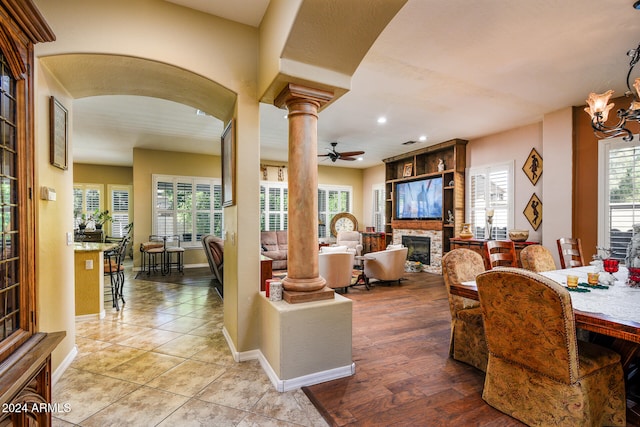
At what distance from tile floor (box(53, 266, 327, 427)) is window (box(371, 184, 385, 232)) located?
6500 mm

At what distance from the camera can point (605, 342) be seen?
2268mm

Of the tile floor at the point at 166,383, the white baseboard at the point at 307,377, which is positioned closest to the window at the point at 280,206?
the tile floor at the point at 166,383

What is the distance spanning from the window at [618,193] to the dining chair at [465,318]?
2864 millimetres

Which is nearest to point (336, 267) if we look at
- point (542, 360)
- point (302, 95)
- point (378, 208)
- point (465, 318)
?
point (465, 318)

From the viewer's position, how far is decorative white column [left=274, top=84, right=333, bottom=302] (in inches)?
97.5

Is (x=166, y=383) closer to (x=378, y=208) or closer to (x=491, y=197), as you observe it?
(x=491, y=197)

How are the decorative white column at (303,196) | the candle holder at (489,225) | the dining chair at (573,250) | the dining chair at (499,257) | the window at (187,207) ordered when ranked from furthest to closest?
the window at (187,207)
the candle holder at (489,225)
the dining chair at (573,250)
the dining chair at (499,257)
the decorative white column at (303,196)

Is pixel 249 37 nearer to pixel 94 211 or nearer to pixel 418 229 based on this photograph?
pixel 418 229

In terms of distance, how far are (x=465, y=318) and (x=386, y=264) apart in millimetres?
2955

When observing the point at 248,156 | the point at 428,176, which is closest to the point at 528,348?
the point at 248,156

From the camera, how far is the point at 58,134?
8.14 feet

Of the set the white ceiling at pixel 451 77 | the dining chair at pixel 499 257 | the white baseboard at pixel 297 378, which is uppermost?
the white ceiling at pixel 451 77

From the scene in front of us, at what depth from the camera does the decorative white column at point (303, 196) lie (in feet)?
8.13

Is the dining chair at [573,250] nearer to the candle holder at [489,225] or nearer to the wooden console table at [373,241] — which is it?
the candle holder at [489,225]
